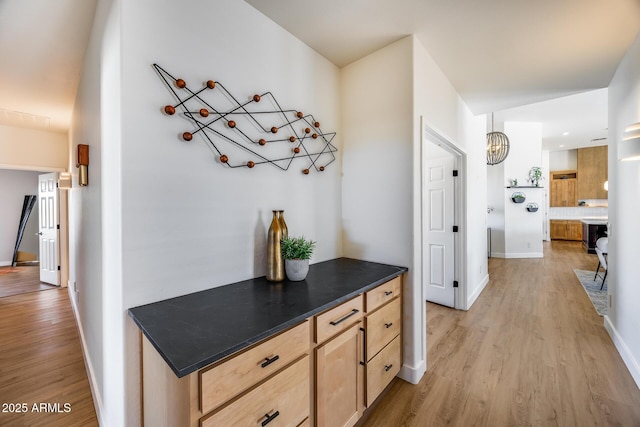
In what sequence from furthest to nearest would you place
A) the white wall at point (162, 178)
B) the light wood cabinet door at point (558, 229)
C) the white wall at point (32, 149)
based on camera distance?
1. the light wood cabinet door at point (558, 229)
2. the white wall at point (32, 149)
3. the white wall at point (162, 178)

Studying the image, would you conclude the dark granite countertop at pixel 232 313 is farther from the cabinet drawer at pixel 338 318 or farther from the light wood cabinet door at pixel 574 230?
the light wood cabinet door at pixel 574 230

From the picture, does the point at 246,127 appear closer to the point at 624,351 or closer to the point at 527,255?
the point at 624,351

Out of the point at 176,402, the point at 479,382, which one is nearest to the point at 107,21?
the point at 176,402

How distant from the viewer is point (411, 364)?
1.96 metres

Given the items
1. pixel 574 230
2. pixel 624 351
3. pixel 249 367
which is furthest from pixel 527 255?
pixel 249 367

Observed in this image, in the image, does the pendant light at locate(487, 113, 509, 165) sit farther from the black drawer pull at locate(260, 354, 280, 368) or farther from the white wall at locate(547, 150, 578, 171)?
the white wall at locate(547, 150, 578, 171)

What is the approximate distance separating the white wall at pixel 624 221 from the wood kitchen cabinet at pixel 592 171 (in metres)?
6.90

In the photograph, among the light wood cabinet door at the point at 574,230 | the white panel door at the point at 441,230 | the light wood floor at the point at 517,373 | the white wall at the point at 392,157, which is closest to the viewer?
the light wood floor at the point at 517,373

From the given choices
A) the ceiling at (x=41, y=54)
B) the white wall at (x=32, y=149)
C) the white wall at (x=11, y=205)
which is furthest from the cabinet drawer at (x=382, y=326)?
the white wall at (x=11, y=205)

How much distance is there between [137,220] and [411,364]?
1973mm

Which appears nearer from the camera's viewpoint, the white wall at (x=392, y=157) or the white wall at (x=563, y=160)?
the white wall at (x=392, y=157)

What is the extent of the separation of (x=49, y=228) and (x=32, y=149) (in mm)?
1353

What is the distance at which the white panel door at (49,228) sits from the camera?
4.36 meters

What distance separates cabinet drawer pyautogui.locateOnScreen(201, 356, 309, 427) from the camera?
0.89 meters
